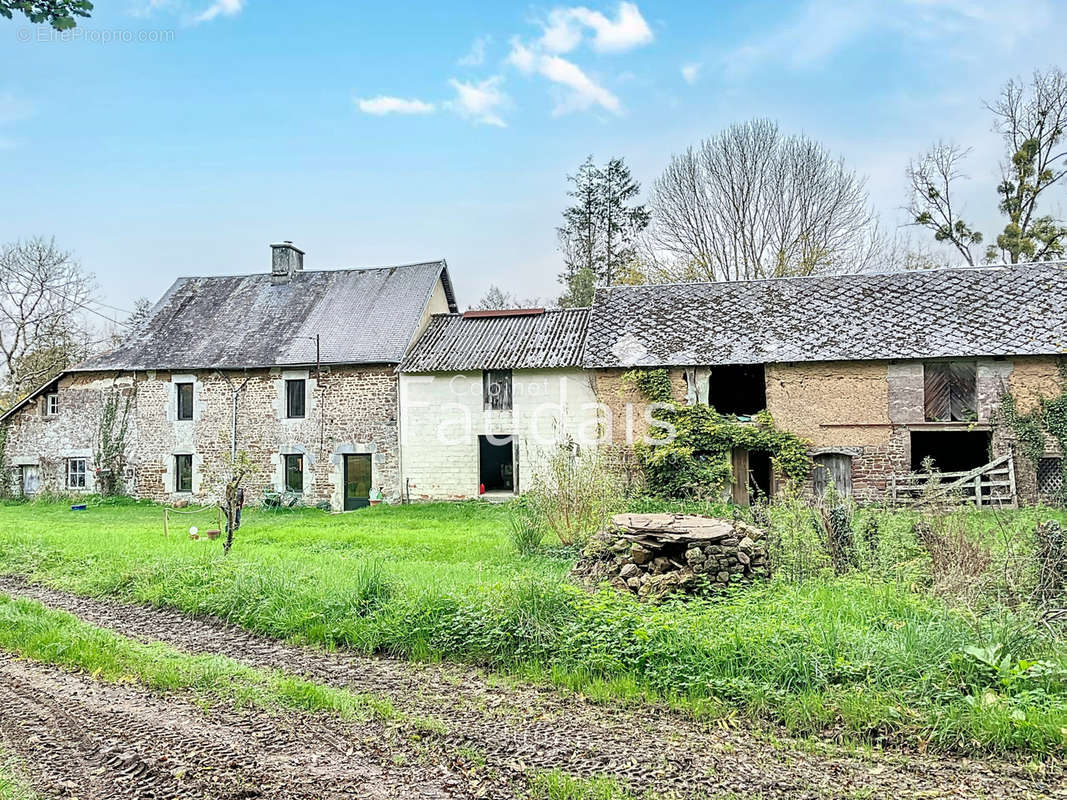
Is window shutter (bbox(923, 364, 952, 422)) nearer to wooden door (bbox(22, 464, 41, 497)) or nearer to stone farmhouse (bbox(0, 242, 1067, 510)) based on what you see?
stone farmhouse (bbox(0, 242, 1067, 510))

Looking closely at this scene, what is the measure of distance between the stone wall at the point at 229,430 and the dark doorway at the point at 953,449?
1433cm

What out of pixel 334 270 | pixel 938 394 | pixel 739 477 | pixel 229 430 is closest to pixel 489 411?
pixel 739 477

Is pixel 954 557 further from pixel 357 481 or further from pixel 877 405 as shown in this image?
pixel 357 481

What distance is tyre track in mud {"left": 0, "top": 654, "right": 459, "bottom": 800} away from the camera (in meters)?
4.07

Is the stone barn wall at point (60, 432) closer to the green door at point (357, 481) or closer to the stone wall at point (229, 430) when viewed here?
the stone wall at point (229, 430)

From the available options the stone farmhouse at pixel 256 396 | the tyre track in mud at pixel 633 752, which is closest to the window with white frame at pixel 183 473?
the stone farmhouse at pixel 256 396

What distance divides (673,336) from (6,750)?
16212 millimetres

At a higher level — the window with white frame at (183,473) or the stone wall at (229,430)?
the stone wall at (229,430)

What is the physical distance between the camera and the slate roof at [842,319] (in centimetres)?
1677

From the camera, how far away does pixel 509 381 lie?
1953 cm

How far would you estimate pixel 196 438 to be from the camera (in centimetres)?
2134

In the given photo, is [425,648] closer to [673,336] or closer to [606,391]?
[606,391]

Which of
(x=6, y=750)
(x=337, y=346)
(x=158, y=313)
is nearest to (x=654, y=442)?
(x=337, y=346)

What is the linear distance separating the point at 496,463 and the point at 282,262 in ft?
36.4
